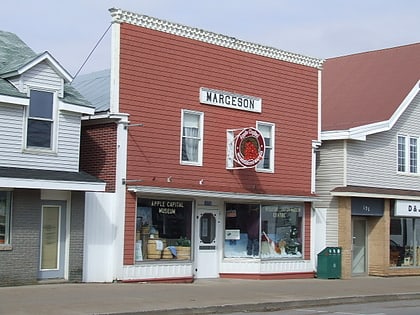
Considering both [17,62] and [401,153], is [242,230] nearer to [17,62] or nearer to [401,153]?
[401,153]

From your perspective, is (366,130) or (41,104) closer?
(41,104)

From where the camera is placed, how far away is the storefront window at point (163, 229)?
22188 millimetres

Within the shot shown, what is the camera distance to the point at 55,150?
20.4m

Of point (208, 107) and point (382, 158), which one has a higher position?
point (208, 107)

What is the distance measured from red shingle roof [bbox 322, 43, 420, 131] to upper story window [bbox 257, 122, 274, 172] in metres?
3.27

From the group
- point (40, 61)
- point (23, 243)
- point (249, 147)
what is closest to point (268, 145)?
point (249, 147)

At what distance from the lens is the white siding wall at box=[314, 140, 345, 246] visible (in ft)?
89.5

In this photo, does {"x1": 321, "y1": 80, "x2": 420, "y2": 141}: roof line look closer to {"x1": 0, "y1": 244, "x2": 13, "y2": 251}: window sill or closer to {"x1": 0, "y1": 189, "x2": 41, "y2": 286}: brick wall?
{"x1": 0, "y1": 189, "x2": 41, "y2": 286}: brick wall

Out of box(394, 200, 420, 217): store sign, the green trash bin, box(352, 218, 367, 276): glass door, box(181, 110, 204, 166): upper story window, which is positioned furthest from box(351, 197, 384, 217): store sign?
box(181, 110, 204, 166): upper story window

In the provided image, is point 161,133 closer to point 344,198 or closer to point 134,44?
point 134,44

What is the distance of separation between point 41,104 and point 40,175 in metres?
1.97

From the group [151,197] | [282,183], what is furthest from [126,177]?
[282,183]

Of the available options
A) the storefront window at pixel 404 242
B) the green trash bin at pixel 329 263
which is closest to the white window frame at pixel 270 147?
the green trash bin at pixel 329 263

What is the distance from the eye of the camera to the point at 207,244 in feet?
79.4
